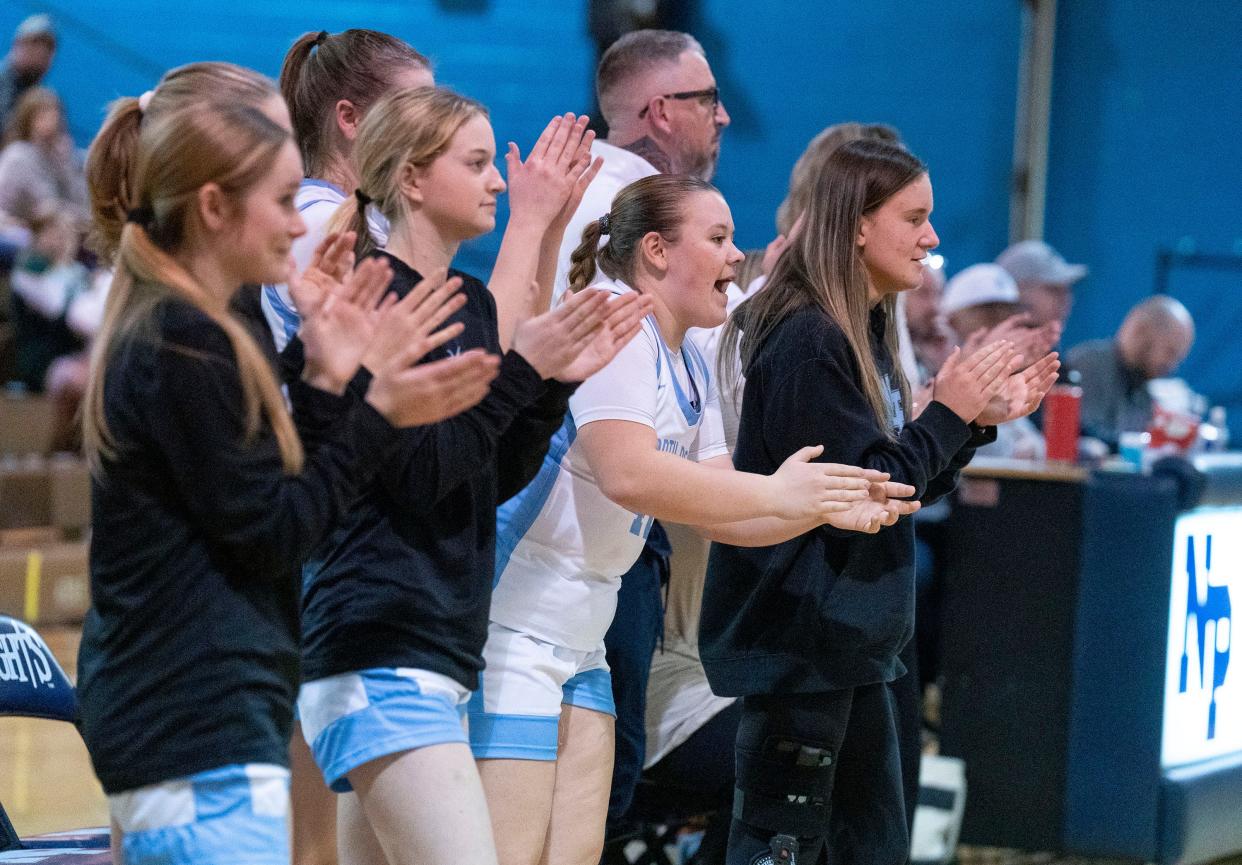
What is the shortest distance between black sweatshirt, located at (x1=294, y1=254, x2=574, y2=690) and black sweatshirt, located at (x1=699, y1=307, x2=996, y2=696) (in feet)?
2.00

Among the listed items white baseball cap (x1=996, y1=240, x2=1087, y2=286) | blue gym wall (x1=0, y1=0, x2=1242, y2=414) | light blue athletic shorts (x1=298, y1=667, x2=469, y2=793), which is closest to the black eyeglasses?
light blue athletic shorts (x1=298, y1=667, x2=469, y2=793)

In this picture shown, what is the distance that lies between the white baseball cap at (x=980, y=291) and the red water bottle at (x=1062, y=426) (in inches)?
49.4

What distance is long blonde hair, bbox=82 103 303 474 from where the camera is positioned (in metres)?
1.72

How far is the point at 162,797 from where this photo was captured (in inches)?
67.1

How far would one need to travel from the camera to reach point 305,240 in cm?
249

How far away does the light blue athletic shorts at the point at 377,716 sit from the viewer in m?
2.00

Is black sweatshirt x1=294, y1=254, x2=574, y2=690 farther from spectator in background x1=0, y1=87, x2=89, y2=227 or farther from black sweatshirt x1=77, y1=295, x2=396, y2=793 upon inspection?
spectator in background x1=0, y1=87, x2=89, y2=227

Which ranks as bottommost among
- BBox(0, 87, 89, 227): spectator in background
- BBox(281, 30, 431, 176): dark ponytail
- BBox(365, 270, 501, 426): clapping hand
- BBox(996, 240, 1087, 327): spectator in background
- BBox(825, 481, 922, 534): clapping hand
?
BBox(825, 481, 922, 534): clapping hand

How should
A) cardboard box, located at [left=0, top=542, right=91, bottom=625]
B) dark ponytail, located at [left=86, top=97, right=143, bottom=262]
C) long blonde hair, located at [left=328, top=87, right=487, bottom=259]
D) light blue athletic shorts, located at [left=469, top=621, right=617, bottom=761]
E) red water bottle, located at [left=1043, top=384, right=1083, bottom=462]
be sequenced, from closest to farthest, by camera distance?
dark ponytail, located at [left=86, top=97, right=143, bottom=262] → long blonde hair, located at [left=328, top=87, right=487, bottom=259] → light blue athletic shorts, located at [left=469, top=621, right=617, bottom=761] → red water bottle, located at [left=1043, top=384, right=1083, bottom=462] → cardboard box, located at [left=0, top=542, right=91, bottom=625]

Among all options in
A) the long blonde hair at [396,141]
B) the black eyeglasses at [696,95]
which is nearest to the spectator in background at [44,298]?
the black eyeglasses at [696,95]

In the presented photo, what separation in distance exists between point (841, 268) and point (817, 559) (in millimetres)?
517

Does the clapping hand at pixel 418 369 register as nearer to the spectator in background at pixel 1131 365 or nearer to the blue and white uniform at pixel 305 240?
the blue and white uniform at pixel 305 240

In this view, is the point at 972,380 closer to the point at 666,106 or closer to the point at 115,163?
the point at 666,106

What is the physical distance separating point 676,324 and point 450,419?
659 mm
